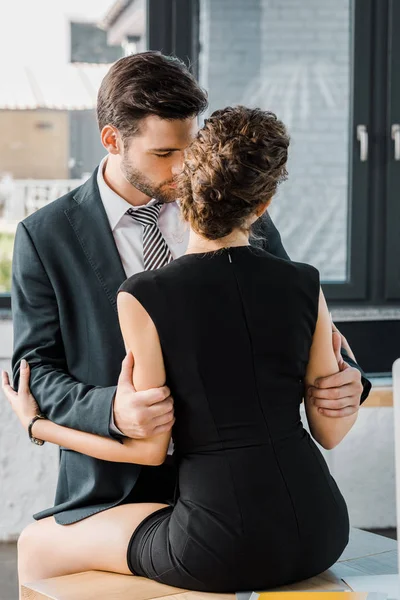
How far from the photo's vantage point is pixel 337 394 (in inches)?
67.7

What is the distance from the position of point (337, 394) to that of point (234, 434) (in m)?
0.25

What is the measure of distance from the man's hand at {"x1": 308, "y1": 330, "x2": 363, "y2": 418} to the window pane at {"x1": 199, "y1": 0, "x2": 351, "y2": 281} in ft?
7.46

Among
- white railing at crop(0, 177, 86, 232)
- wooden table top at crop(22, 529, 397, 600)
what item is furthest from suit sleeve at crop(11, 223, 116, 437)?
white railing at crop(0, 177, 86, 232)

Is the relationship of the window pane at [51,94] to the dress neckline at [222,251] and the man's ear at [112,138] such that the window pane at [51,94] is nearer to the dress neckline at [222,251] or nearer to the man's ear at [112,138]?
the man's ear at [112,138]

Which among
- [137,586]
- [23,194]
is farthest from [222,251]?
[23,194]

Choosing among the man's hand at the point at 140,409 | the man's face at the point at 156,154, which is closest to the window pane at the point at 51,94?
the man's face at the point at 156,154

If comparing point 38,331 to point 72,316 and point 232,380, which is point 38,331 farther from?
point 232,380

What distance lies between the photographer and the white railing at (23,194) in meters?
3.85

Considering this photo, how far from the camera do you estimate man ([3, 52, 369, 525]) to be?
6.22ft

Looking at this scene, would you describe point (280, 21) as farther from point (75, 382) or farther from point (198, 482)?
point (198, 482)

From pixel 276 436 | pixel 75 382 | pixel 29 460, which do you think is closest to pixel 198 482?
pixel 276 436

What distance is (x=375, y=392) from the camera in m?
3.64

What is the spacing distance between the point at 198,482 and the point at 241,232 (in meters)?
0.44

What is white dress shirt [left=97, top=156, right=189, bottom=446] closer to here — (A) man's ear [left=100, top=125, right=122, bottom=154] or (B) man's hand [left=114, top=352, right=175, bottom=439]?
(A) man's ear [left=100, top=125, right=122, bottom=154]
